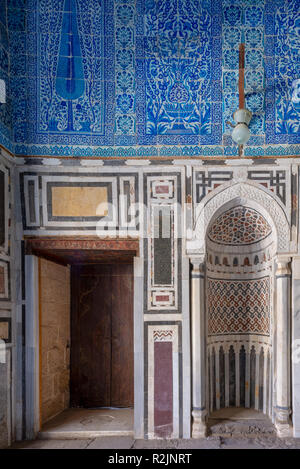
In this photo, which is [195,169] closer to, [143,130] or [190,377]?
[143,130]

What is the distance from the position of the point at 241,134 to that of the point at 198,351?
2.46 m

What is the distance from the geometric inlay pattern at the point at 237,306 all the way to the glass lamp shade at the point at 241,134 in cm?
176

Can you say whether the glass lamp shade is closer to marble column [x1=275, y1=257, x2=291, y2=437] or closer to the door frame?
marble column [x1=275, y1=257, x2=291, y2=437]

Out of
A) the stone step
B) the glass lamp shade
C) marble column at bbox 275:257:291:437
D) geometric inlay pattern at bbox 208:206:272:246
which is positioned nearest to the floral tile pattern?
the glass lamp shade

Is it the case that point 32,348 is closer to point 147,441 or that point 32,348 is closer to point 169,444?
point 147,441

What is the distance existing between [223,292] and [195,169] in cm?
168

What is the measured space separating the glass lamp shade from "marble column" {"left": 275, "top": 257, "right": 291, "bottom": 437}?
140 centimetres

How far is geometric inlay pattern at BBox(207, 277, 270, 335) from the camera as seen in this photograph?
508 cm

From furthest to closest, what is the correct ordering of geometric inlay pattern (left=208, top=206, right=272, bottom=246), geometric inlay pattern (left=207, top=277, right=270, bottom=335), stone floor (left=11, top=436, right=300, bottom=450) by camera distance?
geometric inlay pattern (left=207, top=277, right=270, bottom=335)
geometric inlay pattern (left=208, top=206, right=272, bottom=246)
stone floor (left=11, top=436, right=300, bottom=450)

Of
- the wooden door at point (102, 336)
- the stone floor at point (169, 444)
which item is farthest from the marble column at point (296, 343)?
the wooden door at point (102, 336)

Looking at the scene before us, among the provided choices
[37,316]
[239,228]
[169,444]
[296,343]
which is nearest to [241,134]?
[239,228]

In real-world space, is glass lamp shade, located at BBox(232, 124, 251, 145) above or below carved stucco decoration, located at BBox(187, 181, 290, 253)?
above
